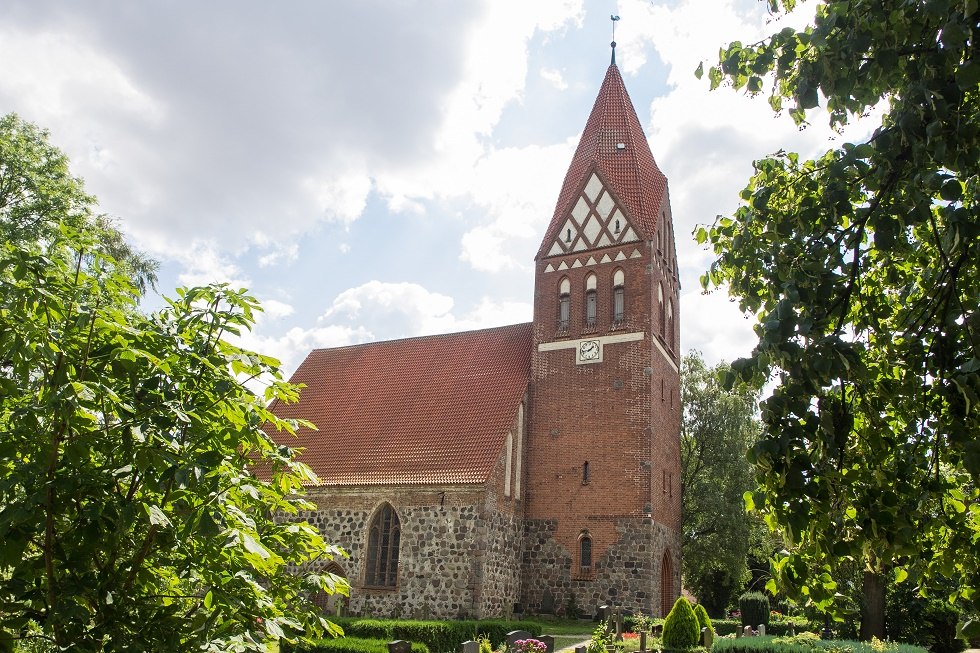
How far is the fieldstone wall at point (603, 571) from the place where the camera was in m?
19.0

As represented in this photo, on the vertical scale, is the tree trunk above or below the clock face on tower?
below

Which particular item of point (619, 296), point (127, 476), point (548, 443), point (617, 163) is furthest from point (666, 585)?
point (127, 476)

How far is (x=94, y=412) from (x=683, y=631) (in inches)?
553

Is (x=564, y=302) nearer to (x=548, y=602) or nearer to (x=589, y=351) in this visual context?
(x=589, y=351)

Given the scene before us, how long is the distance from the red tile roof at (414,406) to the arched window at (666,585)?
5.80 meters

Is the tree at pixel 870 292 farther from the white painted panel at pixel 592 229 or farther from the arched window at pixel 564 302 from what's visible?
the white painted panel at pixel 592 229

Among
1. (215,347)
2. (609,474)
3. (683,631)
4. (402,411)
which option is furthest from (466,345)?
(215,347)

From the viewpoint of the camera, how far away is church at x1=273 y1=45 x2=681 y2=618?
1923 centimetres

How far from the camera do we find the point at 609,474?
20.1m

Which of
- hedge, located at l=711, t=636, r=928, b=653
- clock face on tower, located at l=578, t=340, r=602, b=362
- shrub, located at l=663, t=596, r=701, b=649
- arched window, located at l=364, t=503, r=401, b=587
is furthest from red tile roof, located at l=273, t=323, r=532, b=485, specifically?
hedge, located at l=711, t=636, r=928, b=653

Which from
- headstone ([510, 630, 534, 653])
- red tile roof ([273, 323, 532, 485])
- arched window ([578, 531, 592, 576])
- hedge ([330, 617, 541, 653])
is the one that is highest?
red tile roof ([273, 323, 532, 485])

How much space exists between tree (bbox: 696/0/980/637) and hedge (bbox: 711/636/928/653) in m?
10.8

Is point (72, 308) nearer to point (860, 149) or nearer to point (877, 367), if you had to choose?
point (860, 149)

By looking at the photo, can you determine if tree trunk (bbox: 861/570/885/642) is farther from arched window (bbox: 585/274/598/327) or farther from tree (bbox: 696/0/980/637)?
tree (bbox: 696/0/980/637)
